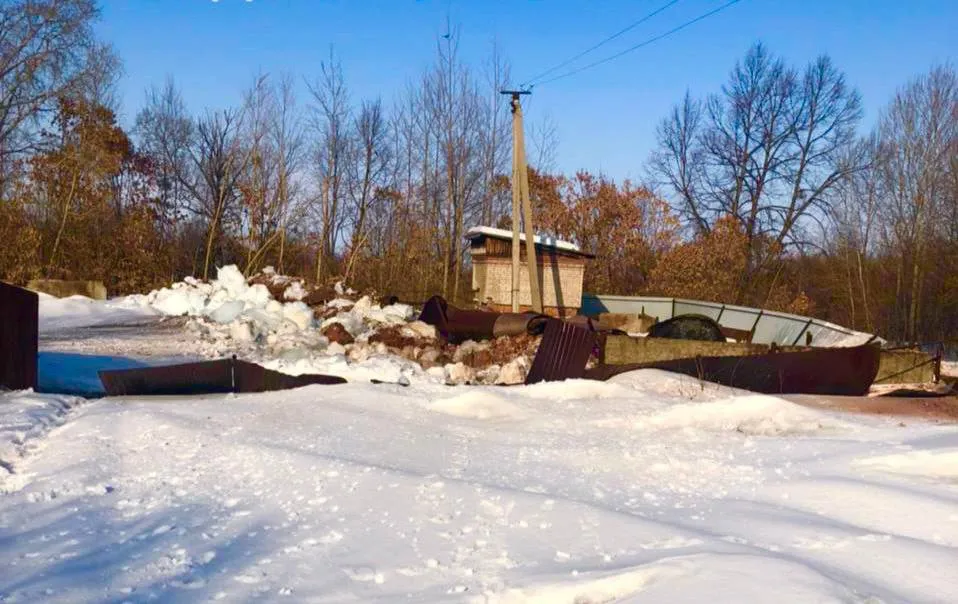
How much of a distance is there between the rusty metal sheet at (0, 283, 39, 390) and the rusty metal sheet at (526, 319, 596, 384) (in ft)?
21.4

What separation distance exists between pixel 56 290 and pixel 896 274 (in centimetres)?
3101

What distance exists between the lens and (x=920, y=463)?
6176 mm

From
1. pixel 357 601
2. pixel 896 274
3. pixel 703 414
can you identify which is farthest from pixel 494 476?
pixel 896 274

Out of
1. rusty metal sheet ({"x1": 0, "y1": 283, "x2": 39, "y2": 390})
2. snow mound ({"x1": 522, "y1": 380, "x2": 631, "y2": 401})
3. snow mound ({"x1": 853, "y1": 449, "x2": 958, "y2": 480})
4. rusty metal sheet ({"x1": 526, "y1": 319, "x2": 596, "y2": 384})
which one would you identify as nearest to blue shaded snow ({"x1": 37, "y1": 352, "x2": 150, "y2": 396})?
rusty metal sheet ({"x1": 0, "y1": 283, "x2": 39, "y2": 390})

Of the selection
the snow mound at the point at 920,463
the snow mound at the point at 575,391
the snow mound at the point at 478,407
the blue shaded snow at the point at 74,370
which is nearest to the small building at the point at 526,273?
the blue shaded snow at the point at 74,370

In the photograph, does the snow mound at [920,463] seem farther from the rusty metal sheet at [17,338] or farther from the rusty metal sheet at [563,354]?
the rusty metal sheet at [17,338]

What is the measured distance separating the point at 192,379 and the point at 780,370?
764 cm

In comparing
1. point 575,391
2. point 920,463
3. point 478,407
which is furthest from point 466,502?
point 575,391

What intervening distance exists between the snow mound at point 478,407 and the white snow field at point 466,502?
1.3 inches

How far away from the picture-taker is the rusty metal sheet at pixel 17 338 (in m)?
9.35

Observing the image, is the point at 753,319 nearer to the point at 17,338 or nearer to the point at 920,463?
the point at 920,463

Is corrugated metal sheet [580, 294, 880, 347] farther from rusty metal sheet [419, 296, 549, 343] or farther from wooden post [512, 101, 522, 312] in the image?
rusty metal sheet [419, 296, 549, 343]

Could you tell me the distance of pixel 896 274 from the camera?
3494 centimetres

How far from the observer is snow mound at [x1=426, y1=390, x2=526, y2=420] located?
897 cm
